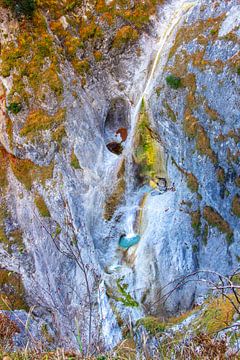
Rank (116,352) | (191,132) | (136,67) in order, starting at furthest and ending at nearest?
(136,67) → (191,132) → (116,352)

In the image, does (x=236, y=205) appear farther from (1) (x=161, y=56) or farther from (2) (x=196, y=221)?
(1) (x=161, y=56)

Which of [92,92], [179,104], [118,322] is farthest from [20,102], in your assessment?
[118,322]

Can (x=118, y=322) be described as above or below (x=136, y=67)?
below

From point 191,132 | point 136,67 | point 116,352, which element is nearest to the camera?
point 116,352

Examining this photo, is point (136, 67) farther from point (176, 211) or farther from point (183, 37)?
point (176, 211)

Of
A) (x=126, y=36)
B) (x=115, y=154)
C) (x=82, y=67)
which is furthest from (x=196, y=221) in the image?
(x=126, y=36)

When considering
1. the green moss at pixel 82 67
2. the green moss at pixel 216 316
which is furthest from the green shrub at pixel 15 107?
the green moss at pixel 216 316
